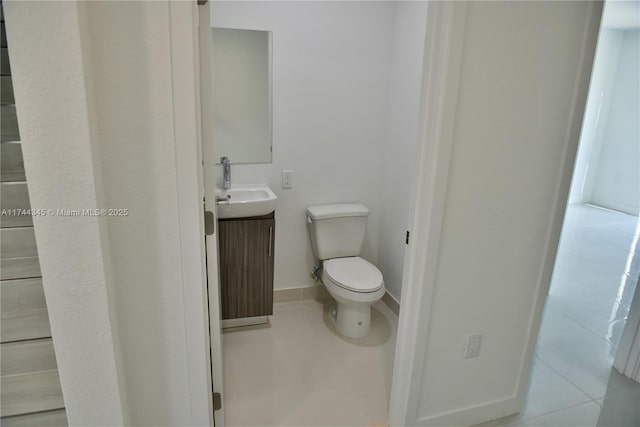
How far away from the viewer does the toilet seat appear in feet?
8.00

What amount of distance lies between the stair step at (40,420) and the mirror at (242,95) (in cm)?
155

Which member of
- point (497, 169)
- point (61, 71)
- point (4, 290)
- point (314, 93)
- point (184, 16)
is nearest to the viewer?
point (61, 71)

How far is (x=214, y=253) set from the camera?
1.44 m

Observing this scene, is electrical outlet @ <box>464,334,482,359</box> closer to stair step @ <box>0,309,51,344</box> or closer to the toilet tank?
the toilet tank

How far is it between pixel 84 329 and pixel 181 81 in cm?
76

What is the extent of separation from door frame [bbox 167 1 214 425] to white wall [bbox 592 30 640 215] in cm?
616

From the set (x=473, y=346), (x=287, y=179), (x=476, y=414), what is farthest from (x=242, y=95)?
(x=476, y=414)

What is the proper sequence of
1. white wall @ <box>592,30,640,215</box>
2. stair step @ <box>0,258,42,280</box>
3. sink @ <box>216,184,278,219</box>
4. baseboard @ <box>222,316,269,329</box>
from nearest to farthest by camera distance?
stair step @ <box>0,258,42,280</box> < sink @ <box>216,184,278,219</box> < baseboard @ <box>222,316,269,329</box> < white wall @ <box>592,30,640,215</box>

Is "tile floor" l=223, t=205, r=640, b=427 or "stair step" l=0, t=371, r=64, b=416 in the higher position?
"stair step" l=0, t=371, r=64, b=416

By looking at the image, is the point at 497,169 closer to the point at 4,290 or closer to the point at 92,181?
the point at 92,181

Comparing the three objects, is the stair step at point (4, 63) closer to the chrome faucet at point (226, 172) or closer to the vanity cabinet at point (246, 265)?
the vanity cabinet at point (246, 265)

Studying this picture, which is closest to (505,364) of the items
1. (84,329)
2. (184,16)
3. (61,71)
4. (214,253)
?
(214,253)

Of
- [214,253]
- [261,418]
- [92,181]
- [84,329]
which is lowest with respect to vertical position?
[261,418]

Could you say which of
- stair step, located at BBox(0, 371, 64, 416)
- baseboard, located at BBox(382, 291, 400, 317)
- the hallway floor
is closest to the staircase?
stair step, located at BBox(0, 371, 64, 416)
